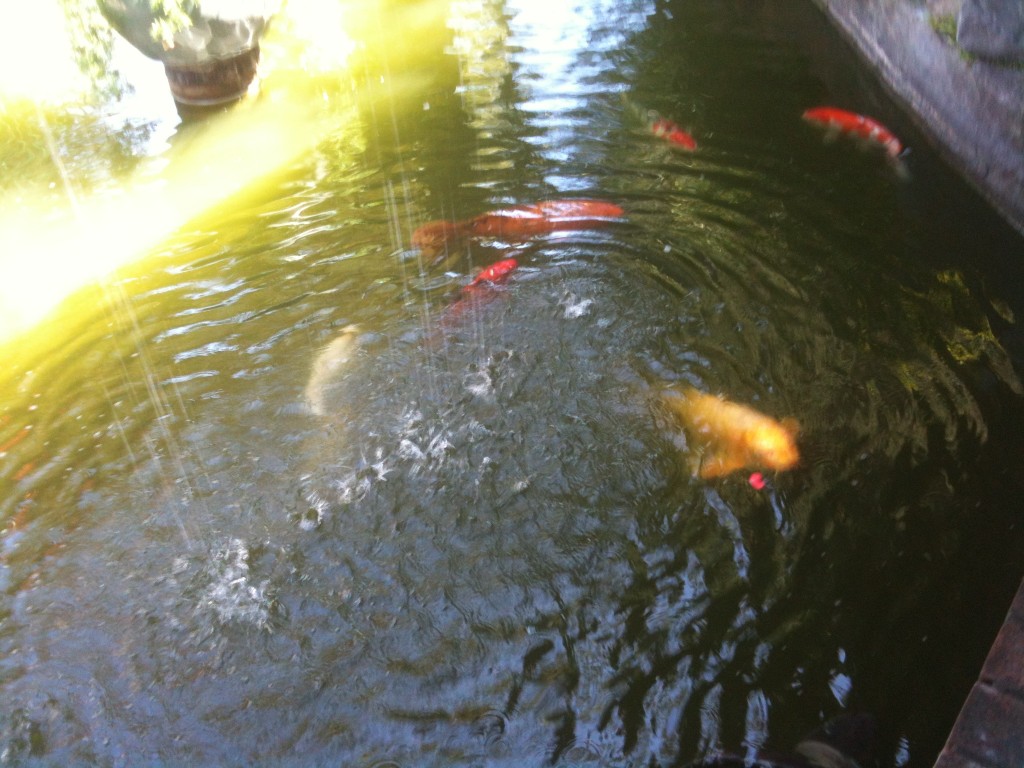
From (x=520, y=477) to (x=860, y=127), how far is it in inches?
178

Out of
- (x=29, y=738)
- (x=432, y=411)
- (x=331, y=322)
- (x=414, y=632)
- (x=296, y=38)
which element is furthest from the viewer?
(x=296, y=38)

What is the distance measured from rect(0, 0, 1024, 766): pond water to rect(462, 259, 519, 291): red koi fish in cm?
15

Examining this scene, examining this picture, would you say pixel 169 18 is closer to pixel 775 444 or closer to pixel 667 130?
pixel 667 130

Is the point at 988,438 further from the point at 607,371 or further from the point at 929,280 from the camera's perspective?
the point at 607,371

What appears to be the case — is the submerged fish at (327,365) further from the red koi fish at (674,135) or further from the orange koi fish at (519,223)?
the red koi fish at (674,135)

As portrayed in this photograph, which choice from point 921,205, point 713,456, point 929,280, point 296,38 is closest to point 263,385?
point 713,456

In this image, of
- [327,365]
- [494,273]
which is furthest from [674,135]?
[327,365]

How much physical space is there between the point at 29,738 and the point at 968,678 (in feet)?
11.8

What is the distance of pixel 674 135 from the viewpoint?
6.68m

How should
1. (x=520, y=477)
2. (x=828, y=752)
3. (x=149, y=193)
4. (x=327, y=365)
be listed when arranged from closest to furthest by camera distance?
(x=828, y=752) < (x=520, y=477) < (x=327, y=365) < (x=149, y=193)

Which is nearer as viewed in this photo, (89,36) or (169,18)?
(169,18)

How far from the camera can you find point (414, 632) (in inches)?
130

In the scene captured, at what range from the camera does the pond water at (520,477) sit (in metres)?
3.08

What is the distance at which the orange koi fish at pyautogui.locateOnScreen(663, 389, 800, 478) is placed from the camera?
12.9 ft
